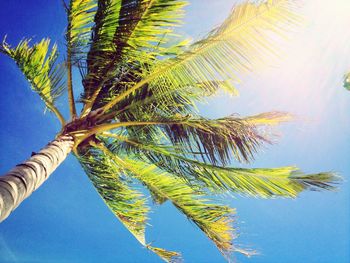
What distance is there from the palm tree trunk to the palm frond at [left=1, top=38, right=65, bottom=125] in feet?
3.88

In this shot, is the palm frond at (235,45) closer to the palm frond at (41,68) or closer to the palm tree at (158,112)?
the palm tree at (158,112)

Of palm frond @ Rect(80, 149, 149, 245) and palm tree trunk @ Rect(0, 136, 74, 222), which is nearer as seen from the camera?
palm tree trunk @ Rect(0, 136, 74, 222)

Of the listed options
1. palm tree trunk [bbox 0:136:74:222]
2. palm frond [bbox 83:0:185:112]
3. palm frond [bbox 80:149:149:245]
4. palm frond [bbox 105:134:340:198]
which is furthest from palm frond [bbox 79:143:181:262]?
palm frond [bbox 83:0:185:112]

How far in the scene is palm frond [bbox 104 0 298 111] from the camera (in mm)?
4848

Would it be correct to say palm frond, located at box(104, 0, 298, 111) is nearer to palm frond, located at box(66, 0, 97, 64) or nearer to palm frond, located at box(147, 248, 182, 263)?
palm frond, located at box(66, 0, 97, 64)

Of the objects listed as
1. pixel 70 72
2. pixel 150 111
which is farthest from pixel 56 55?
pixel 150 111

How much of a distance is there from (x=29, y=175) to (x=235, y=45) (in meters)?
3.07

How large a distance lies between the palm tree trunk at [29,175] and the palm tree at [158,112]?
31 mm

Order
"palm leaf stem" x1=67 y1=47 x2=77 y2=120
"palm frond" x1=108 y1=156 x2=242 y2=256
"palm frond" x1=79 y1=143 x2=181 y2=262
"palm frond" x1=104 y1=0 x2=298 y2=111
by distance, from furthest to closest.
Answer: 1. "palm frond" x1=79 y1=143 x2=181 y2=262
2. "palm leaf stem" x1=67 y1=47 x2=77 y2=120
3. "palm frond" x1=108 y1=156 x2=242 y2=256
4. "palm frond" x1=104 y1=0 x2=298 y2=111

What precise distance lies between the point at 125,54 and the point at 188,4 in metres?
1.26

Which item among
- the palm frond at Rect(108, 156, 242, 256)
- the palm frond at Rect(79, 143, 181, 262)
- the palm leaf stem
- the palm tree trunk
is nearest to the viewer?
the palm tree trunk

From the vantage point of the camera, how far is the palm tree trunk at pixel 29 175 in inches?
145

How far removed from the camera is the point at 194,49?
17.9ft

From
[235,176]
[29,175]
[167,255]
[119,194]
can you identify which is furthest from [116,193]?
[29,175]
